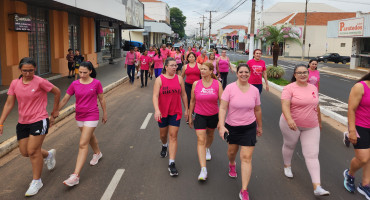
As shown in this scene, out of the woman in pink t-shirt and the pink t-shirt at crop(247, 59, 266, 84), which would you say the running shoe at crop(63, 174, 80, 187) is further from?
the pink t-shirt at crop(247, 59, 266, 84)

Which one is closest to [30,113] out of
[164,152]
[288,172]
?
[164,152]

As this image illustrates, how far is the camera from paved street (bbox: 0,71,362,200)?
4480 millimetres

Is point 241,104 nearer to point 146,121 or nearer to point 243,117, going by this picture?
point 243,117

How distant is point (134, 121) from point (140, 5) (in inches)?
1060

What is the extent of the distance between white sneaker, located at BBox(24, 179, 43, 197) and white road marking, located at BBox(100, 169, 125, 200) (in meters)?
0.92

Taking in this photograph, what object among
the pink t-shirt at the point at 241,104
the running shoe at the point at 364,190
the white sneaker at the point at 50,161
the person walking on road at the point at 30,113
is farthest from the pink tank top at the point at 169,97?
the running shoe at the point at 364,190

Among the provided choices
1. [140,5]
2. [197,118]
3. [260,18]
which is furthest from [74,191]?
[260,18]

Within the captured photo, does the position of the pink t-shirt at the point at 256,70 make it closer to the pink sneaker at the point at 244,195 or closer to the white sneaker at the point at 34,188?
the pink sneaker at the point at 244,195

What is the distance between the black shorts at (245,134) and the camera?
434 centimetres

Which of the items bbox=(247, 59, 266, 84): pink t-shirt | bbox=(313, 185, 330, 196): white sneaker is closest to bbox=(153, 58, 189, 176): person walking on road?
bbox=(313, 185, 330, 196): white sneaker

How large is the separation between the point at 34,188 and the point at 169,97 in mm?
2289

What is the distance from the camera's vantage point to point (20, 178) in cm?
498

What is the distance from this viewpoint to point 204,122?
16.4ft

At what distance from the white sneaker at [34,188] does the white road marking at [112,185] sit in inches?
36.3
